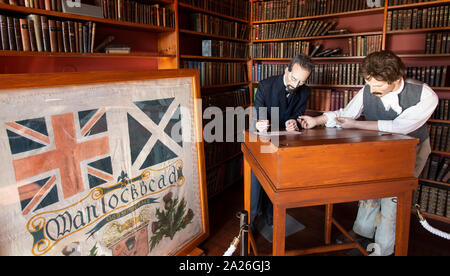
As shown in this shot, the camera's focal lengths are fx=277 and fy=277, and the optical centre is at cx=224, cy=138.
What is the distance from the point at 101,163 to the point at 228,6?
8.16 feet

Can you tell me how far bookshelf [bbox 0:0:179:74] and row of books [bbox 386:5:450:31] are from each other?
214 cm

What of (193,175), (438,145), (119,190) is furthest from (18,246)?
(438,145)

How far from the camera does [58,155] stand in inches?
50.5

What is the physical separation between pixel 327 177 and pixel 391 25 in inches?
95.7

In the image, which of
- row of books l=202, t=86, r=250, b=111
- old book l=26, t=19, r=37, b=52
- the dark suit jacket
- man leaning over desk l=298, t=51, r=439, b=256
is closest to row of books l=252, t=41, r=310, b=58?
row of books l=202, t=86, r=250, b=111

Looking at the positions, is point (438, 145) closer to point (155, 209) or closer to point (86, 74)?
point (155, 209)

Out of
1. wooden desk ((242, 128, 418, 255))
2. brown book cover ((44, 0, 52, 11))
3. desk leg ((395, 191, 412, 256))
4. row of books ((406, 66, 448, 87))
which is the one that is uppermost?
brown book cover ((44, 0, 52, 11))

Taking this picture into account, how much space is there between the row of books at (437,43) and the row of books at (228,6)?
6.51ft

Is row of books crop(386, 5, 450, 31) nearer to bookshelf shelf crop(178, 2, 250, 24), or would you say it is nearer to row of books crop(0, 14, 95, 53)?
bookshelf shelf crop(178, 2, 250, 24)

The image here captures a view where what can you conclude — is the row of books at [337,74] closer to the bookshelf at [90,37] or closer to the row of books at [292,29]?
the row of books at [292,29]

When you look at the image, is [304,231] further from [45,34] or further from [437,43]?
[45,34]

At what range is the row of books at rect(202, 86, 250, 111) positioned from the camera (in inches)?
115

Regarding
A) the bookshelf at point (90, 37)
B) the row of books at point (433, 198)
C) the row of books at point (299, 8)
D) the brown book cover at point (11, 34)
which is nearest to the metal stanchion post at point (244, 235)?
the bookshelf at point (90, 37)

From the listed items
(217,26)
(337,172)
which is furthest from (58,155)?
(217,26)
